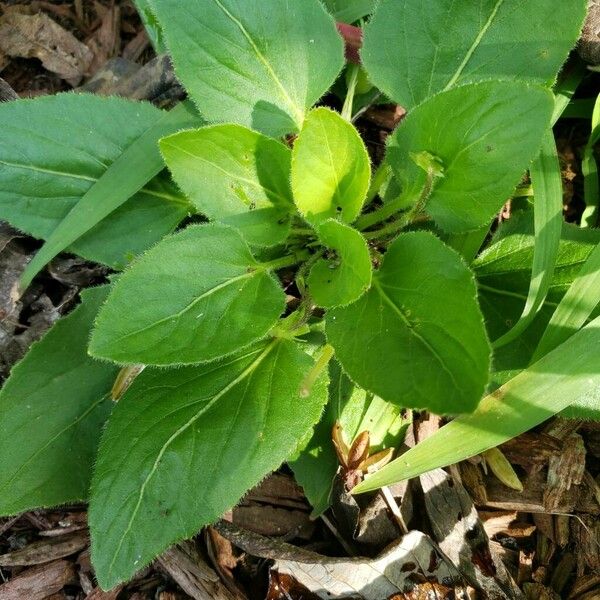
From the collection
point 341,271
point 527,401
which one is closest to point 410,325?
point 341,271

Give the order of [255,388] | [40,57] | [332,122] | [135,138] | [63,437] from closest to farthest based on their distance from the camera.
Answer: [332,122] → [255,388] → [63,437] → [135,138] → [40,57]

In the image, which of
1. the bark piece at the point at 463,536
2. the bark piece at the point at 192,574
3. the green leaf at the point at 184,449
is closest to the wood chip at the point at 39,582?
the bark piece at the point at 192,574

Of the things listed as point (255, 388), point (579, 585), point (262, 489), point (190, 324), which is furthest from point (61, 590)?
point (579, 585)

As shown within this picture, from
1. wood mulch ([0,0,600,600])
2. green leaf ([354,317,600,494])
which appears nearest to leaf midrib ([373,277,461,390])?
green leaf ([354,317,600,494])

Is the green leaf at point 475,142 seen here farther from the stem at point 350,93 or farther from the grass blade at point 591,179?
the grass blade at point 591,179

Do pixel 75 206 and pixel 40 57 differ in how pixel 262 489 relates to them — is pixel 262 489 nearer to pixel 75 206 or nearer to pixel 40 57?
pixel 75 206

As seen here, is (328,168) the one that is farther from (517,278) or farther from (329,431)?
(329,431)

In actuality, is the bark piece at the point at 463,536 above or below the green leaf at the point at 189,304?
below
